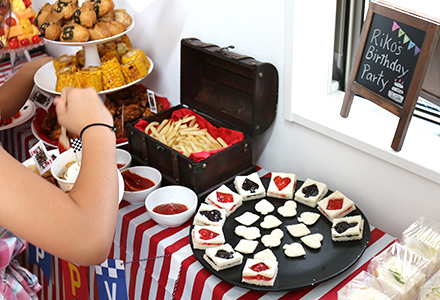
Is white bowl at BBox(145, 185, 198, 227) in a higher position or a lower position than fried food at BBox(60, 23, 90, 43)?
lower

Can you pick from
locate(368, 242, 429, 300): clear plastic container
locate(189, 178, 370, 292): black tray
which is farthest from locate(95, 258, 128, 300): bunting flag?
locate(368, 242, 429, 300): clear plastic container

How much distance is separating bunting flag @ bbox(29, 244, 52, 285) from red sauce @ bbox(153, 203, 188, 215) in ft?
2.16

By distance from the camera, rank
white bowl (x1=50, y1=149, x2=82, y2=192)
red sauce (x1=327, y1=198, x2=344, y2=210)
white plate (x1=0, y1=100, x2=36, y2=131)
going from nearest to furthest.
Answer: red sauce (x1=327, y1=198, x2=344, y2=210), white bowl (x1=50, y1=149, x2=82, y2=192), white plate (x1=0, y1=100, x2=36, y2=131)

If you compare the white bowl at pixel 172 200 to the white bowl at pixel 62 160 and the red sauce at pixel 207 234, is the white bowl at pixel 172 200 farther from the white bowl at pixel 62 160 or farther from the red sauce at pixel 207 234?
the white bowl at pixel 62 160

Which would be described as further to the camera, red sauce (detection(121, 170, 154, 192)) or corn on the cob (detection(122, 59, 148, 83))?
corn on the cob (detection(122, 59, 148, 83))

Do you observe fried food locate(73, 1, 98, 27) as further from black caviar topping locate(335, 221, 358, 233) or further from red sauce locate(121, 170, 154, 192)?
black caviar topping locate(335, 221, 358, 233)

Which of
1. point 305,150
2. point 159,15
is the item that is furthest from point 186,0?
point 305,150

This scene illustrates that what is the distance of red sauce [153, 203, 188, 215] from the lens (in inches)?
71.6

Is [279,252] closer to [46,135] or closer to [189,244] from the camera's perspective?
Result: [189,244]

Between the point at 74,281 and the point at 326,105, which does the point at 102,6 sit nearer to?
the point at 326,105

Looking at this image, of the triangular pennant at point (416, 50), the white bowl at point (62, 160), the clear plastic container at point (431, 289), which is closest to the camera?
the clear plastic container at point (431, 289)

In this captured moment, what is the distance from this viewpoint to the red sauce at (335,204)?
1723 millimetres

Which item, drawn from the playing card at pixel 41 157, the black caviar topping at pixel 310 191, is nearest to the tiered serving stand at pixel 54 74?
the playing card at pixel 41 157

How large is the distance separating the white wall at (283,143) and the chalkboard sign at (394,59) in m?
0.18
